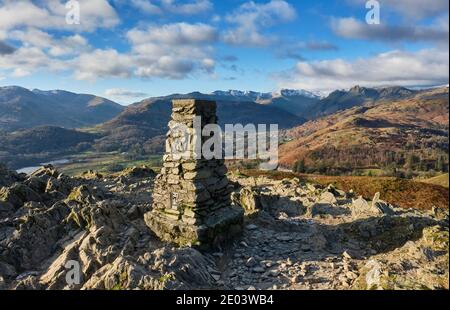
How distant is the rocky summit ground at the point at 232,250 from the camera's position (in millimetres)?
10539

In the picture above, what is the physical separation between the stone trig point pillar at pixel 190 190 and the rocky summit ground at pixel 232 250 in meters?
0.62

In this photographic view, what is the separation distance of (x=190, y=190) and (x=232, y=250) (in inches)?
117

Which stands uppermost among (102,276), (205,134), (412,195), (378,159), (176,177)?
(205,134)

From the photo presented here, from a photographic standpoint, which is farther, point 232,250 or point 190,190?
point 232,250

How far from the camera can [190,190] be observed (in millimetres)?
13367

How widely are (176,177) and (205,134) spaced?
6.86ft

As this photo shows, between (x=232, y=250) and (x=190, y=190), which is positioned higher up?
(x=190, y=190)

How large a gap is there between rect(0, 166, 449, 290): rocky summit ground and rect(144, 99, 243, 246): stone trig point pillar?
62cm

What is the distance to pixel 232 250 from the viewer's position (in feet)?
45.2
